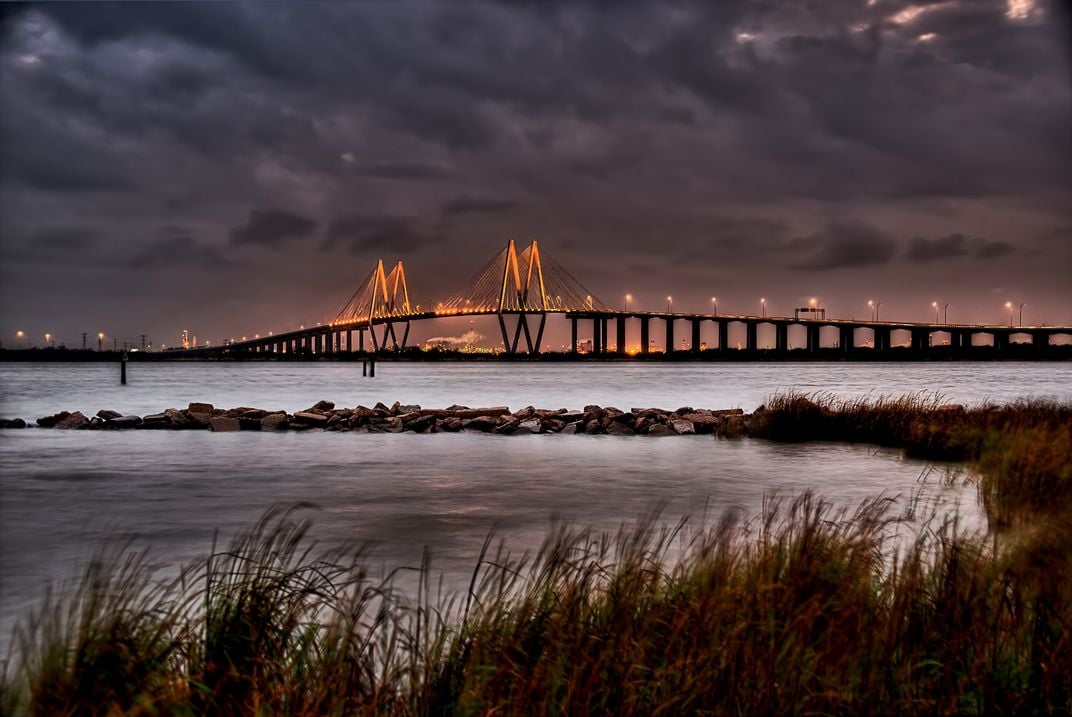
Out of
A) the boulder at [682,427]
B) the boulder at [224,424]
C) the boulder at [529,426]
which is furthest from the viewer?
the boulder at [224,424]

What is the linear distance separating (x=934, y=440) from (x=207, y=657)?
14953mm

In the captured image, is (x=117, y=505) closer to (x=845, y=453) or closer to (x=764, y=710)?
(x=764, y=710)

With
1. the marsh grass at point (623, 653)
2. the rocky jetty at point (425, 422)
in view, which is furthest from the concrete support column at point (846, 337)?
the marsh grass at point (623, 653)

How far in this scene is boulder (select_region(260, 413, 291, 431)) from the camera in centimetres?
2277

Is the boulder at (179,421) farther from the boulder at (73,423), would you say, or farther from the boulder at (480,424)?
the boulder at (480,424)

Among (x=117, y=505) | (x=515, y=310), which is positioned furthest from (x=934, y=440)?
(x=515, y=310)

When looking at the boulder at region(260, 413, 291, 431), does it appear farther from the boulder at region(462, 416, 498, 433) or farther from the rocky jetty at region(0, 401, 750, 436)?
the boulder at region(462, 416, 498, 433)

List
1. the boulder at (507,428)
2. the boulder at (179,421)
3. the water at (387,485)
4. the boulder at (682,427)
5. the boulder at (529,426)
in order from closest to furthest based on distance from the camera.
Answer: the water at (387,485)
the boulder at (682,427)
the boulder at (507,428)
the boulder at (529,426)
the boulder at (179,421)

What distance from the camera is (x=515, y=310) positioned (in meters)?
111

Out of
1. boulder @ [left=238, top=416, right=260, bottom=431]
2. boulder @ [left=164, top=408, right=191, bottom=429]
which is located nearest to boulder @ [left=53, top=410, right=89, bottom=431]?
boulder @ [left=164, top=408, right=191, bottom=429]

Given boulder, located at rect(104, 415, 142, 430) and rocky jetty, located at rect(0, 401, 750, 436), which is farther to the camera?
boulder, located at rect(104, 415, 142, 430)

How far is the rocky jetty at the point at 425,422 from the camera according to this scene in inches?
850

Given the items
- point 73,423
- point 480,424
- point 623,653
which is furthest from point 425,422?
point 623,653

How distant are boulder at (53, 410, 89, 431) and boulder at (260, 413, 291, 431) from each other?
517 cm
